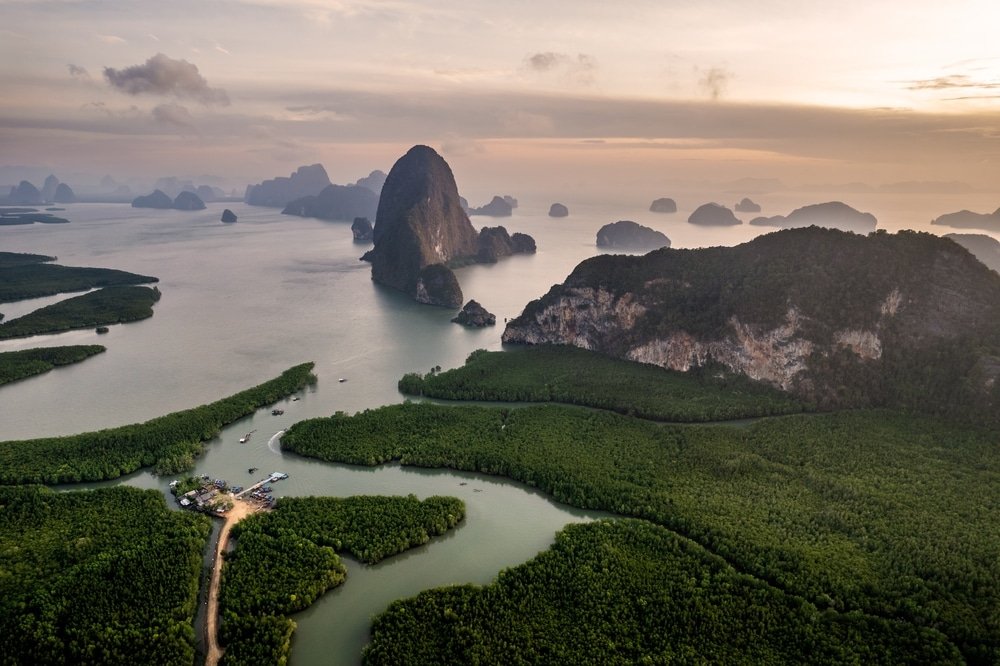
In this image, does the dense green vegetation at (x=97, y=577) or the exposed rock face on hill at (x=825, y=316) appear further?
the exposed rock face on hill at (x=825, y=316)

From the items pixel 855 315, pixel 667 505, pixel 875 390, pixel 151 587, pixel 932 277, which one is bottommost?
pixel 151 587

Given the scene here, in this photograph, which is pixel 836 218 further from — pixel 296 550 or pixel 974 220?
pixel 296 550

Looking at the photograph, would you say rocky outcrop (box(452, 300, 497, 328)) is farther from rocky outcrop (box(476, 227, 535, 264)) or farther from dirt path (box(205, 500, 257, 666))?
rocky outcrop (box(476, 227, 535, 264))

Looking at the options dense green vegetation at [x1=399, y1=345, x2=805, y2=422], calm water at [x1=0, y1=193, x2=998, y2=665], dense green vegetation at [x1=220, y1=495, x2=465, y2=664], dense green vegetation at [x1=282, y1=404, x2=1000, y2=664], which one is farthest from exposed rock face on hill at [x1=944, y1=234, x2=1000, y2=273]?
dense green vegetation at [x1=220, y1=495, x2=465, y2=664]

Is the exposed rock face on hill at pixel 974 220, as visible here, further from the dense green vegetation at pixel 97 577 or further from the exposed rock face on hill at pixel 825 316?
the dense green vegetation at pixel 97 577

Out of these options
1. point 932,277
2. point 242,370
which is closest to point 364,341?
point 242,370

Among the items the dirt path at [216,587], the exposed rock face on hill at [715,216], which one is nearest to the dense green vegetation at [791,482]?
the dirt path at [216,587]

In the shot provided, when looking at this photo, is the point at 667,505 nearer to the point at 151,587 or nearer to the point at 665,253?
the point at 151,587
